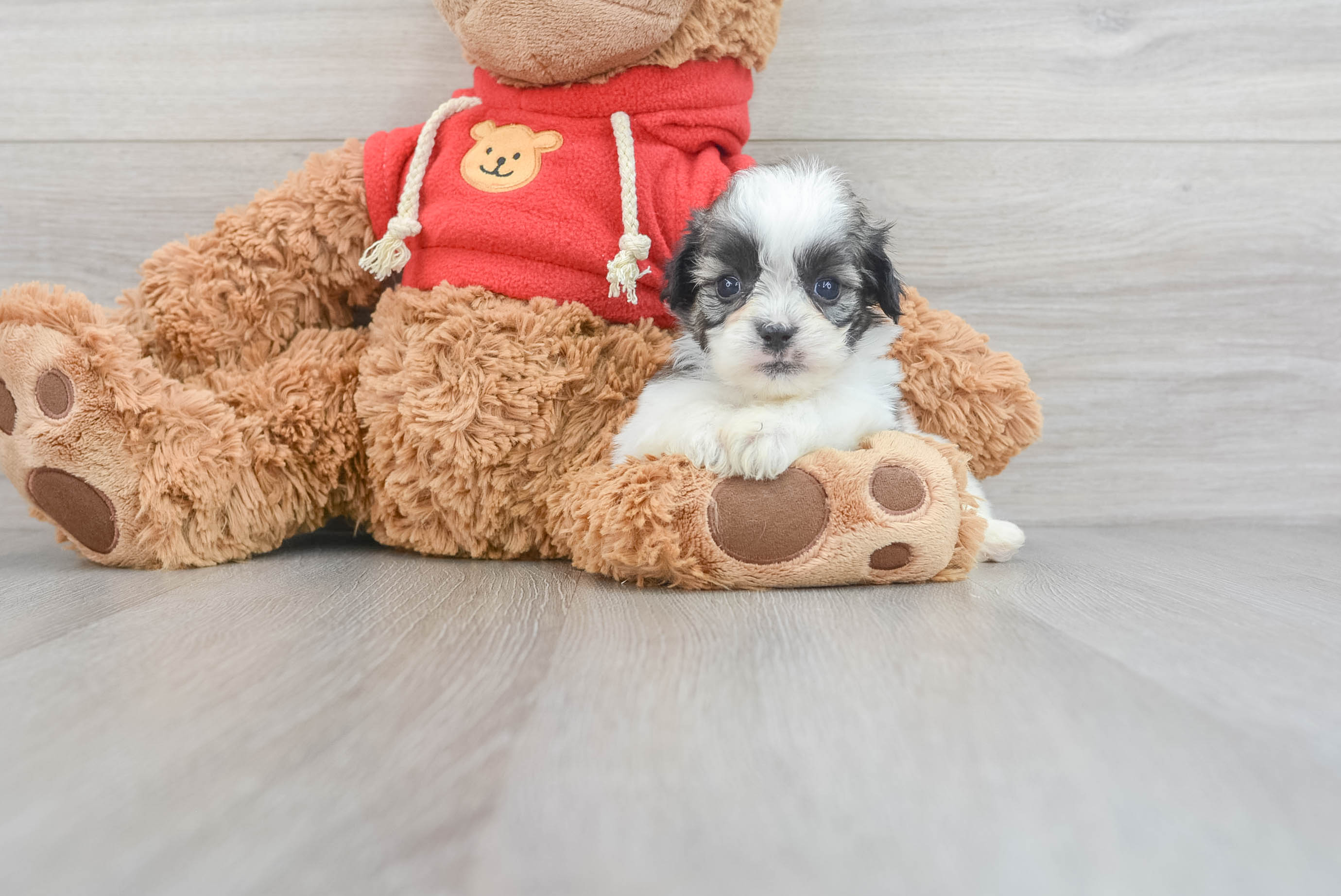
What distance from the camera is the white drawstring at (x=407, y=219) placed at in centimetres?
150

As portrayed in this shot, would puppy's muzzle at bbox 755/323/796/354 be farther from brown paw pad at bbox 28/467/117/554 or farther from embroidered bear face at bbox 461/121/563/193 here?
brown paw pad at bbox 28/467/117/554

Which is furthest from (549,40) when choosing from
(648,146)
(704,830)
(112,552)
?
(704,830)

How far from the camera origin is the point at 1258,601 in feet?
4.20

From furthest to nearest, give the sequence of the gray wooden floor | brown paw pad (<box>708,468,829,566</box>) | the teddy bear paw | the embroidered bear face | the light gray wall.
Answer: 1. the light gray wall
2. the embroidered bear face
3. the teddy bear paw
4. brown paw pad (<box>708,468,829,566</box>)
5. the gray wooden floor

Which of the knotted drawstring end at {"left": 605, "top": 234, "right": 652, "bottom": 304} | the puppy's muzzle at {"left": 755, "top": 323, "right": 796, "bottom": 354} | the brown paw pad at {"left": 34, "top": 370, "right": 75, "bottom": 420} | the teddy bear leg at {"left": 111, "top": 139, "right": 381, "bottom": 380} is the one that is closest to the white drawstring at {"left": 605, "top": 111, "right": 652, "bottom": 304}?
the knotted drawstring end at {"left": 605, "top": 234, "right": 652, "bottom": 304}

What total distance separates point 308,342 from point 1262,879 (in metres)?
1.47

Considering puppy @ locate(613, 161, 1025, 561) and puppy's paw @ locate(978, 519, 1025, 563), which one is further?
puppy's paw @ locate(978, 519, 1025, 563)

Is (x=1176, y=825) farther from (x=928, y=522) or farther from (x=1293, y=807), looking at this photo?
(x=928, y=522)

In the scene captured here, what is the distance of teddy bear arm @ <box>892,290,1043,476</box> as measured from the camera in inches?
60.9

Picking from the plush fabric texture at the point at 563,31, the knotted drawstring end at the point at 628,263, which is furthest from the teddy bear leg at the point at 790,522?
the plush fabric texture at the point at 563,31

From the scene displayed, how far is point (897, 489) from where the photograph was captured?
128 centimetres

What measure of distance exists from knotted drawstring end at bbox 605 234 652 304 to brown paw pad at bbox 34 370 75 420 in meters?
0.79

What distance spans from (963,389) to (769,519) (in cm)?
47

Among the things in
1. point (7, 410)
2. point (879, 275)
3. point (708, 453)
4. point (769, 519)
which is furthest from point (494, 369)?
point (7, 410)
